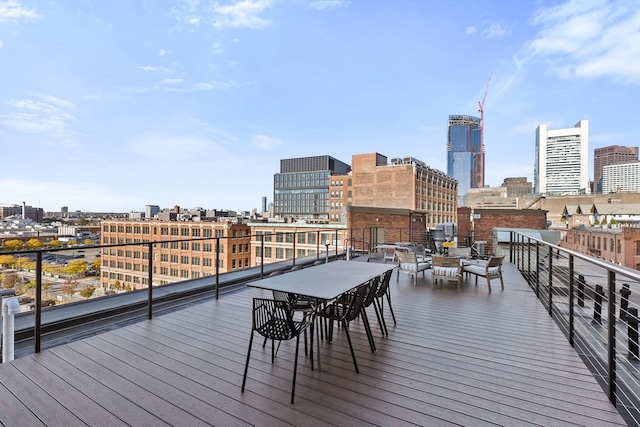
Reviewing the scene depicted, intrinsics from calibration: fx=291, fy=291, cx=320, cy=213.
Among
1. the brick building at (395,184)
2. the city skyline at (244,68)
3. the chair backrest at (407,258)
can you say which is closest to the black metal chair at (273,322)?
the chair backrest at (407,258)

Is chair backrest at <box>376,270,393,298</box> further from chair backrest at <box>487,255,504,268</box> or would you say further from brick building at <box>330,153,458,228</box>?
brick building at <box>330,153,458,228</box>

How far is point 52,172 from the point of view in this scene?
37.2 m

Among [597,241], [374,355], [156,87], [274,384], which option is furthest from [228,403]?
[597,241]

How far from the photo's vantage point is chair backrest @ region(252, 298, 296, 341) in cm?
219

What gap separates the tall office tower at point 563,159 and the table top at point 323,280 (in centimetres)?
12481

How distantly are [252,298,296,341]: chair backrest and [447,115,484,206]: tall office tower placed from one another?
151m

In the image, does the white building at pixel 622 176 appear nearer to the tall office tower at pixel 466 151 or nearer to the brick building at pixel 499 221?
the tall office tower at pixel 466 151

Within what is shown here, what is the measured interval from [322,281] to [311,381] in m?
0.97

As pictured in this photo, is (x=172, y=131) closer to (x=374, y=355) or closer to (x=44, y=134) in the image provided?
(x=44, y=134)

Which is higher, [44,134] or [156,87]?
[156,87]

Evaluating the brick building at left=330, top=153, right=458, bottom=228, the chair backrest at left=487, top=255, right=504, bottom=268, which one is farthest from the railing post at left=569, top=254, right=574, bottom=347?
the brick building at left=330, top=153, right=458, bottom=228

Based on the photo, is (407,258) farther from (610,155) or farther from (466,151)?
(466,151)

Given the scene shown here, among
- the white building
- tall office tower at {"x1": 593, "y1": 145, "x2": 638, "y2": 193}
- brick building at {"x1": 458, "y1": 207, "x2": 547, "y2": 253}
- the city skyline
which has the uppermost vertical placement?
tall office tower at {"x1": 593, "y1": 145, "x2": 638, "y2": 193}

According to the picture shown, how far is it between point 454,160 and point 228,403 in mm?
156782
